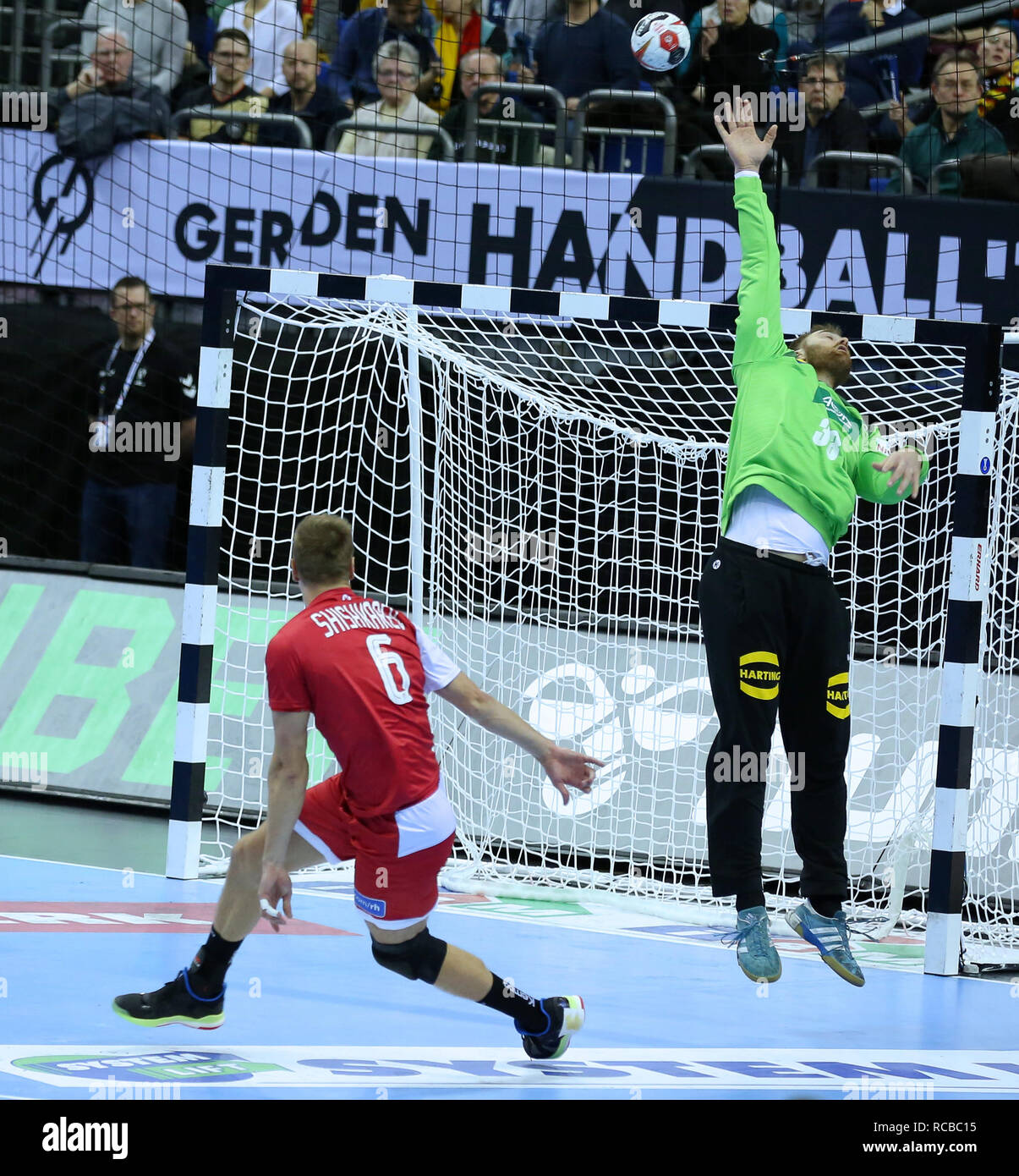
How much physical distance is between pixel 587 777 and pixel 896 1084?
1439 millimetres

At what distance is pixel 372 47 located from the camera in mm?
12805

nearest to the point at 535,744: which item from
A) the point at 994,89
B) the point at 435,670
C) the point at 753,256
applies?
the point at 435,670

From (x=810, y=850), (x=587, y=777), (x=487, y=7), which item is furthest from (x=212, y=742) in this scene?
(x=487, y=7)

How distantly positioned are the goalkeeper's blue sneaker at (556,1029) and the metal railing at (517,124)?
7585 mm

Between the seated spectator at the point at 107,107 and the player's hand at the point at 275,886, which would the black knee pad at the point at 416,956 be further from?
the seated spectator at the point at 107,107

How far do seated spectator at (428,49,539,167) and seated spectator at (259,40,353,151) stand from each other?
829mm

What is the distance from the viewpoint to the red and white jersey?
5.07m

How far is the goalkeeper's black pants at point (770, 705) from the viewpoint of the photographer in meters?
6.19

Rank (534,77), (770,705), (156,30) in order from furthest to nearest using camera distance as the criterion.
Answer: (156,30)
(534,77)
(770,705)

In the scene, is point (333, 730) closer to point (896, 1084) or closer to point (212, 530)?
point (896, 1084)

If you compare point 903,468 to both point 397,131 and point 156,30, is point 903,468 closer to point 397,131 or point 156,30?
point 397,131

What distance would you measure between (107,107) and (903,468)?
A: 767cm

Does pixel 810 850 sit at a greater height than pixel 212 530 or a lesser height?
lesser

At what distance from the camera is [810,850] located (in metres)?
6.45
